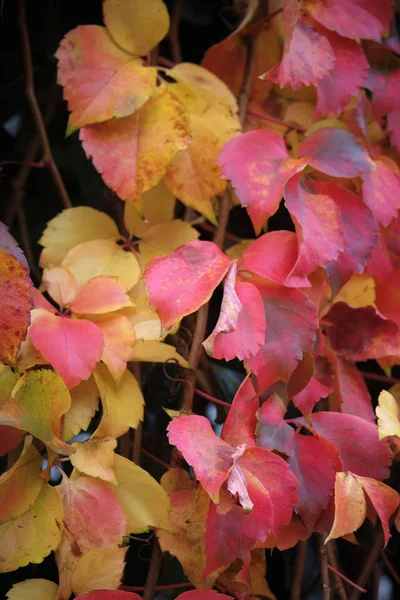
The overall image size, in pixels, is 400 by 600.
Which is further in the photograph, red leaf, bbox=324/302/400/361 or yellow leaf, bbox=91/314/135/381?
red leaf, bbox=324/302/400/361

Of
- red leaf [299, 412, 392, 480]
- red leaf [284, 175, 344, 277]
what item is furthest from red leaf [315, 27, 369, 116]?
red leaf [299, 412, 392, 480]

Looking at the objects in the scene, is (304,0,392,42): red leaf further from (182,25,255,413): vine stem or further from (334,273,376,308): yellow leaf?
(334,273,376,308): yellow leaf

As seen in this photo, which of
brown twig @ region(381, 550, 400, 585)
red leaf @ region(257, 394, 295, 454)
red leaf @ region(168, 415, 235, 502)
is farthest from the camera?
brown twig @ region(381, 550, 400, 585)

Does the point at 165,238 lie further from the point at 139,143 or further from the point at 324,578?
the point at 324,578

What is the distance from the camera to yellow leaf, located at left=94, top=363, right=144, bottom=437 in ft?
1.95

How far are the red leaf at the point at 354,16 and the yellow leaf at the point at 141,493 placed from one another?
19.6 inches

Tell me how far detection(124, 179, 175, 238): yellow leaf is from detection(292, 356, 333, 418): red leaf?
9.0 inches

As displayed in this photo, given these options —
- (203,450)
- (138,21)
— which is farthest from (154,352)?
(138,21)

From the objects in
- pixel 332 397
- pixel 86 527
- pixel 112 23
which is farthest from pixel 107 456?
pixel 112 23

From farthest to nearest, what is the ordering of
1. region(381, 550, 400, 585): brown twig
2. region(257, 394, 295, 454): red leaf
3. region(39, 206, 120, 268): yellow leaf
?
region(381, 550, 400, 585): brown twig < region(39, 206, 120, 268): yellow leaf < region(257, 394, 295, 454): red leaf

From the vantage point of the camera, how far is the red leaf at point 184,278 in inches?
20.6

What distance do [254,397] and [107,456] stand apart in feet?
0.47

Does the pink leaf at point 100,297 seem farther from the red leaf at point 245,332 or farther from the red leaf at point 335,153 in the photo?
the red leaf at point 335,153

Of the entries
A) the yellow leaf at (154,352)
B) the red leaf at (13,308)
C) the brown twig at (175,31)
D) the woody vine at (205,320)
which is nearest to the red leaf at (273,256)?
the woody vine at (205,320)
